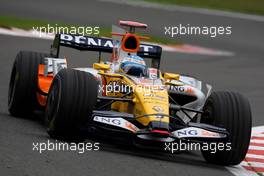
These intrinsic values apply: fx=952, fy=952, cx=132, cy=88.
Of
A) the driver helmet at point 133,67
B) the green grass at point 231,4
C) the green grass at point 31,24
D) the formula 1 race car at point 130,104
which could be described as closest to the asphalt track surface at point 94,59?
the formula 1 race car at point 130,104

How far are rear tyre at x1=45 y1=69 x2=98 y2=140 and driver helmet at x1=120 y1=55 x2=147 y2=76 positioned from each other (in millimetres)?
1105

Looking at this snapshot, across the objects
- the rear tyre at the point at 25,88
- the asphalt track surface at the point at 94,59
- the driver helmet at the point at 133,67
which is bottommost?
the asphalt track surface at the point at 94,59

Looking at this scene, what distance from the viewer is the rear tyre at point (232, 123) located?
36.8 ft

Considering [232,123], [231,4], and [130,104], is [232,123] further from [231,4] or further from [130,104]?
[231,4]

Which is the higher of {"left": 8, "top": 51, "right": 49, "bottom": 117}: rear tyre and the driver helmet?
the driver helmet

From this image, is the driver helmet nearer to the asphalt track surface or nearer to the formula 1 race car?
the formula 1 race car

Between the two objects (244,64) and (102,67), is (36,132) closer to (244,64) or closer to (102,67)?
(102,67)

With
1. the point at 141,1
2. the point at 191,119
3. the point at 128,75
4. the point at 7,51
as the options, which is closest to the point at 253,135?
the point at 191,119

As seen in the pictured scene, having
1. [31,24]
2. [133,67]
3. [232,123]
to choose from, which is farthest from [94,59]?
[232,123]

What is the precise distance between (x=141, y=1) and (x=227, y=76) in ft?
50.5

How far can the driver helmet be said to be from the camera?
12141 mm

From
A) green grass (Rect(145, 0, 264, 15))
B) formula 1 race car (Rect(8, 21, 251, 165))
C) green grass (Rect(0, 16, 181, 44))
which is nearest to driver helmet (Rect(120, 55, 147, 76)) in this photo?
formula 1 race car (Rect(8, 21, 251, 165))

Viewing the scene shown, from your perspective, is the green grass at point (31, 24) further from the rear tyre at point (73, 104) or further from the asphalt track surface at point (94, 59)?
the rear tyre at point (73, 104)

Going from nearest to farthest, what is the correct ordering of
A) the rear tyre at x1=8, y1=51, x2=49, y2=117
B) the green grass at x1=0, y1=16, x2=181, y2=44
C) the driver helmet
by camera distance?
the driver helmet < the rear tyre at x1=8, y1=51, x2=49, y2=117 < the green grass at x1=0, y1=16, x2=181, y2=44
